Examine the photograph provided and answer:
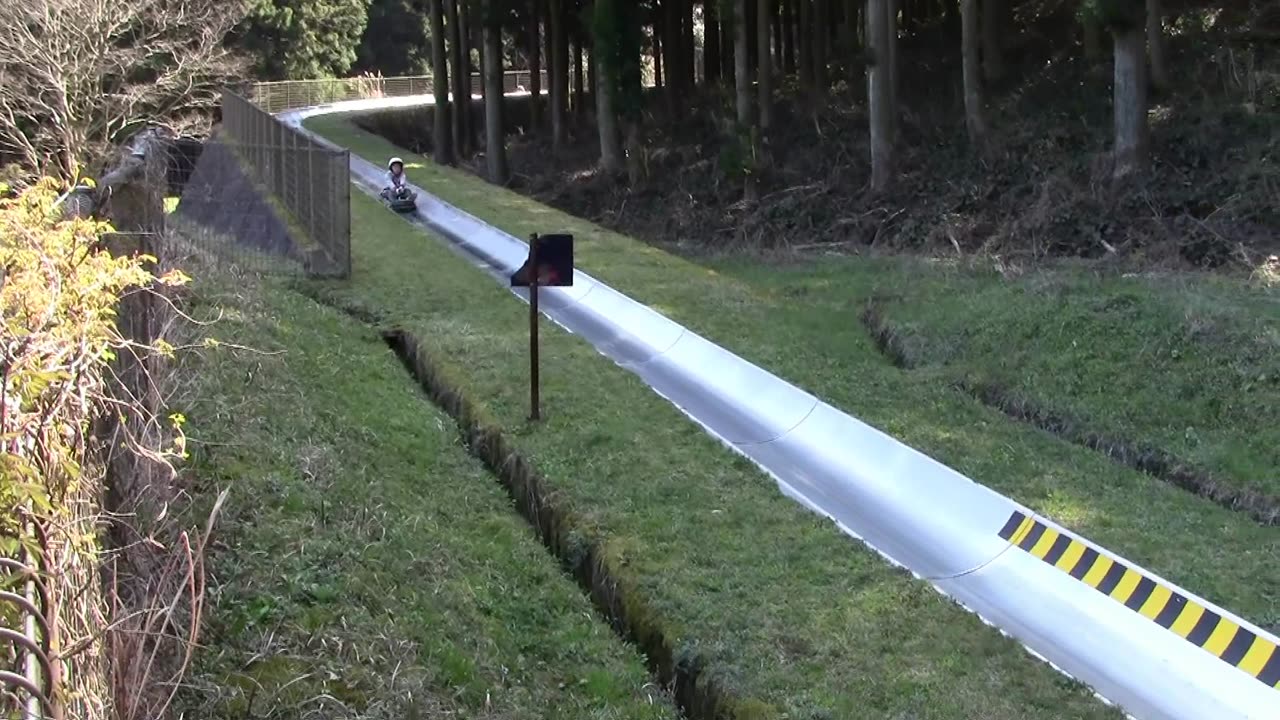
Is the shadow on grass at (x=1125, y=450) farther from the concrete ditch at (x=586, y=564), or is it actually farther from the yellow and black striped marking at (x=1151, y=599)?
the concrete ditch at (x=586, y=564)

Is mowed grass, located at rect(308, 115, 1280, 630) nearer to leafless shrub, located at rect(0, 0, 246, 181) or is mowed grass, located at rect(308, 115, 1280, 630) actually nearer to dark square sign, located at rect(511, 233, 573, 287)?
dark square sign, located at rect(511, 233, 573, 287)

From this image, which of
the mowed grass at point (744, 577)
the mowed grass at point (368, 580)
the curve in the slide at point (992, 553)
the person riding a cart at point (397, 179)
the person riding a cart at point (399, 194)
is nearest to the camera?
the mowed grass at point (368, 580)

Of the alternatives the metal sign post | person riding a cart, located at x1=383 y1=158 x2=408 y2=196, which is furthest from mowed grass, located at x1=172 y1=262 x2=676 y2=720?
person riding a cart, located at x1=383 y1=158 x2=408 y2=196

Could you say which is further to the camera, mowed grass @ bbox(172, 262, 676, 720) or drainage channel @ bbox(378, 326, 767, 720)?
drainage channel @ bbox(378, 326, 767, 720)

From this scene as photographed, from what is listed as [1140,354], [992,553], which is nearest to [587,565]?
[992,553]

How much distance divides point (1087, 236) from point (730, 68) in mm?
22038

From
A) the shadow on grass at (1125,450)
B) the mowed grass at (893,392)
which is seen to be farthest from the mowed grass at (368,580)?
the shadow on grass at (1125,450)

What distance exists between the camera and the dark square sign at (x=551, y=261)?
33.3 ft

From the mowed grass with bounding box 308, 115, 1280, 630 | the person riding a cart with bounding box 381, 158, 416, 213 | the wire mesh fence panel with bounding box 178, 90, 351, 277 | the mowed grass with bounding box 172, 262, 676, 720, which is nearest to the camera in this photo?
the mowed grass with bounding box 172, 262, 676, 720

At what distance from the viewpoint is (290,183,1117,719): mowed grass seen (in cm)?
582

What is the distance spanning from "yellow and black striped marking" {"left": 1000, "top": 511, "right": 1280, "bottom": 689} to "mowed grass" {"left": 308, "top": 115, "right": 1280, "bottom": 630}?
42 cm

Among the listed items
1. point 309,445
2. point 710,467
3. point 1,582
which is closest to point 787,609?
point 710,467

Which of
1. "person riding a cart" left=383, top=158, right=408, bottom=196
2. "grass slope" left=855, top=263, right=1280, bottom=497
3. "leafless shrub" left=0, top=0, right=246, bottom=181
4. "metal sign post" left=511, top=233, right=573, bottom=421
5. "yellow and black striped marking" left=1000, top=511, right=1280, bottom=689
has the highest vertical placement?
"leafless shrub" left=0, top=0, right=246, bottom=181

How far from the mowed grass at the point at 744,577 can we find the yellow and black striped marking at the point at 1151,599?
0.77 meters
